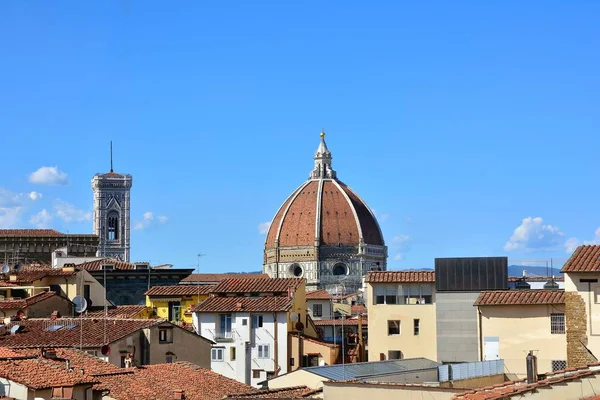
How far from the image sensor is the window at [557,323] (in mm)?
41375

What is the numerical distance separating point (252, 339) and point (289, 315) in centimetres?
177

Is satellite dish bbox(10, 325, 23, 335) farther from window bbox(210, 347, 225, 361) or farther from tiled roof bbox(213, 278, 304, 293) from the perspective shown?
tiled roof bbox(213, 278, 304, 293)

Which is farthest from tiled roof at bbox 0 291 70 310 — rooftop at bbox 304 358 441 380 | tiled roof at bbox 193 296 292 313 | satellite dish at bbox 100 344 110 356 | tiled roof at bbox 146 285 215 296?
rooftop at bbox 304 358 441 380

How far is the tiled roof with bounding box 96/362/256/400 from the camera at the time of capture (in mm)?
30769

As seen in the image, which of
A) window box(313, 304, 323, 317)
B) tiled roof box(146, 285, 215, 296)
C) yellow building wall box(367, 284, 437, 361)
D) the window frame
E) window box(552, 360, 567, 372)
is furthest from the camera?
window box(313, 304, 323, 317)

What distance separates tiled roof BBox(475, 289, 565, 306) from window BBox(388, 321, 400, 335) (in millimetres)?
4943

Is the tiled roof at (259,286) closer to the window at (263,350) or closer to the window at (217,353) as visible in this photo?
the window at (263,350)

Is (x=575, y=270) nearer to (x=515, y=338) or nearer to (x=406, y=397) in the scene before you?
(x=515, y=338)

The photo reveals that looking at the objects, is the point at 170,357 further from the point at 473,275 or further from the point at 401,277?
the point at 473,275

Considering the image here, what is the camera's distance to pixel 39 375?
27094 mm

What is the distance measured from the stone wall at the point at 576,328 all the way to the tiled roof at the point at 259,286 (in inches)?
681

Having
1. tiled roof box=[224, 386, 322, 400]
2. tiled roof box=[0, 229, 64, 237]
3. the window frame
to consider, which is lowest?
tiled roof box=[224, 386, 322, 400]

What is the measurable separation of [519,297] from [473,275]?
197 inches

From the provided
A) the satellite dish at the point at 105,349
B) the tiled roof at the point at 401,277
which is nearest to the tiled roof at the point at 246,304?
the tiled roof at the point at 401,277
